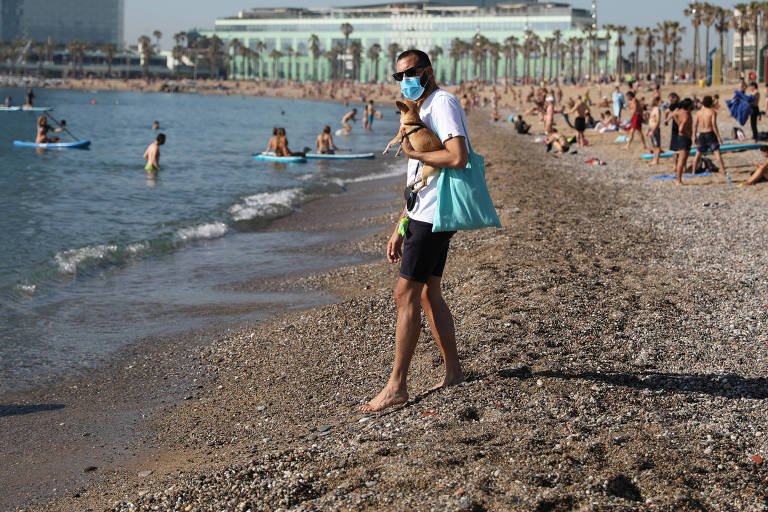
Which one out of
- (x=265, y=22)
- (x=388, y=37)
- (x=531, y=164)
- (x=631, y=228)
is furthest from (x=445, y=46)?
(x=631, y=228)

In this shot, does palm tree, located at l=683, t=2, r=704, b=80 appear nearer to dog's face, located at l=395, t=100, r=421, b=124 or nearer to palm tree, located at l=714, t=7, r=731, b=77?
palm tree, located at l=714, t=7, r=731, b=77

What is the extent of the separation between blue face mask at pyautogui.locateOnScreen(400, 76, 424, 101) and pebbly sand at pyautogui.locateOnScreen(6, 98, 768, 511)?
1.81 m

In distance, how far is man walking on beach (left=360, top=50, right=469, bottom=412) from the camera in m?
4.43

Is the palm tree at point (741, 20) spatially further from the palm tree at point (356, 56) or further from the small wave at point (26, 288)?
the palm tree at point (356, 56)

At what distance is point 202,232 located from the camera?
1497 centimetres

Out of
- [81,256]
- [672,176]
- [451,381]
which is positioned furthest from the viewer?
[672,176]

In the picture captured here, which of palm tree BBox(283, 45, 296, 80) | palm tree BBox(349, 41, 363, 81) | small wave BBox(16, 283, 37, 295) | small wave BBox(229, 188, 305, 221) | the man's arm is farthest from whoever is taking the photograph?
palm tree BBox(283, 45, 296, 80)

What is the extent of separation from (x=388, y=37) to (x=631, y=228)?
153 meters

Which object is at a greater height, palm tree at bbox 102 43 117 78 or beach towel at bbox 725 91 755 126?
palm tree at bbox 102 43 117 78

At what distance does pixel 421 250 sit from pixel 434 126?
26.9 inches

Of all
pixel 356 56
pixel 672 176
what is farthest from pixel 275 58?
pixel 672 176

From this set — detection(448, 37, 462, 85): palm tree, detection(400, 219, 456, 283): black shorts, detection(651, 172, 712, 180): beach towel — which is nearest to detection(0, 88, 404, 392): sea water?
detection(400, 219, 456, 283): black shorts

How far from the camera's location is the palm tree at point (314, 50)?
6339 inches

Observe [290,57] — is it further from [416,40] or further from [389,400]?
[389,400]
